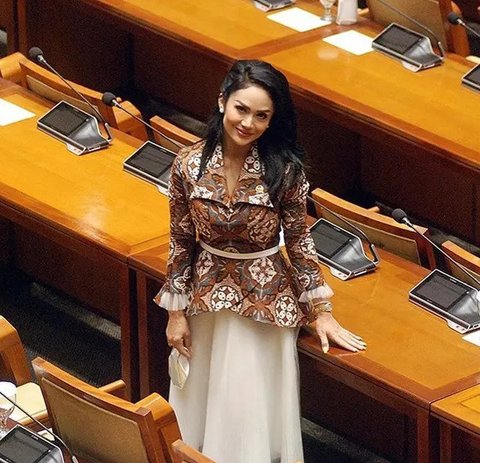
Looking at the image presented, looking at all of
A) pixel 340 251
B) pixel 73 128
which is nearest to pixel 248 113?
pixel 340 251

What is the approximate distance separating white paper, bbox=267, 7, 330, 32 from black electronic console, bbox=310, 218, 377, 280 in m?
1.44

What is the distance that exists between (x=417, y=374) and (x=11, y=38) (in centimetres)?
289

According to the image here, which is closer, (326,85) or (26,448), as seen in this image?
(26,448)

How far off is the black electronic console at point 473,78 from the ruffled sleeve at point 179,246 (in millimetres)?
1603

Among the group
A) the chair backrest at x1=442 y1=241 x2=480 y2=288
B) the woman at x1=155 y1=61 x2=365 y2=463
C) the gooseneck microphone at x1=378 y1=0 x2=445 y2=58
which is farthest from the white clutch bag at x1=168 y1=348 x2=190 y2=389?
the gooseneck microphone at x1=378 y1=0 x2=445 y2=58

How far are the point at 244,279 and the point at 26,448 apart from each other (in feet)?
1.86

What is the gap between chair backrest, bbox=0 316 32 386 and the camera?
354 centimetres

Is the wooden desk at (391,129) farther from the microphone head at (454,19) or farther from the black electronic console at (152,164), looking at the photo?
the black electronic console at (152,164)

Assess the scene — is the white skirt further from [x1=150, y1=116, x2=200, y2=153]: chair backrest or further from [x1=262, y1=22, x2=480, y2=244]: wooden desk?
[x1=262, y1=22, x2=480, y2=244]: wooden desk

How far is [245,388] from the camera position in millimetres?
3412

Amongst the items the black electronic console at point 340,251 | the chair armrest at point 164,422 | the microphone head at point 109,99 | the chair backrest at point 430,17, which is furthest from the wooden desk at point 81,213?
the chair backrest at point 430,17

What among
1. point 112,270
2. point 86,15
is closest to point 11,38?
point 86,15

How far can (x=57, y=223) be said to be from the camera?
13.0 ft

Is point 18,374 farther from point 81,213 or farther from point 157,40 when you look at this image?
point 157,40
